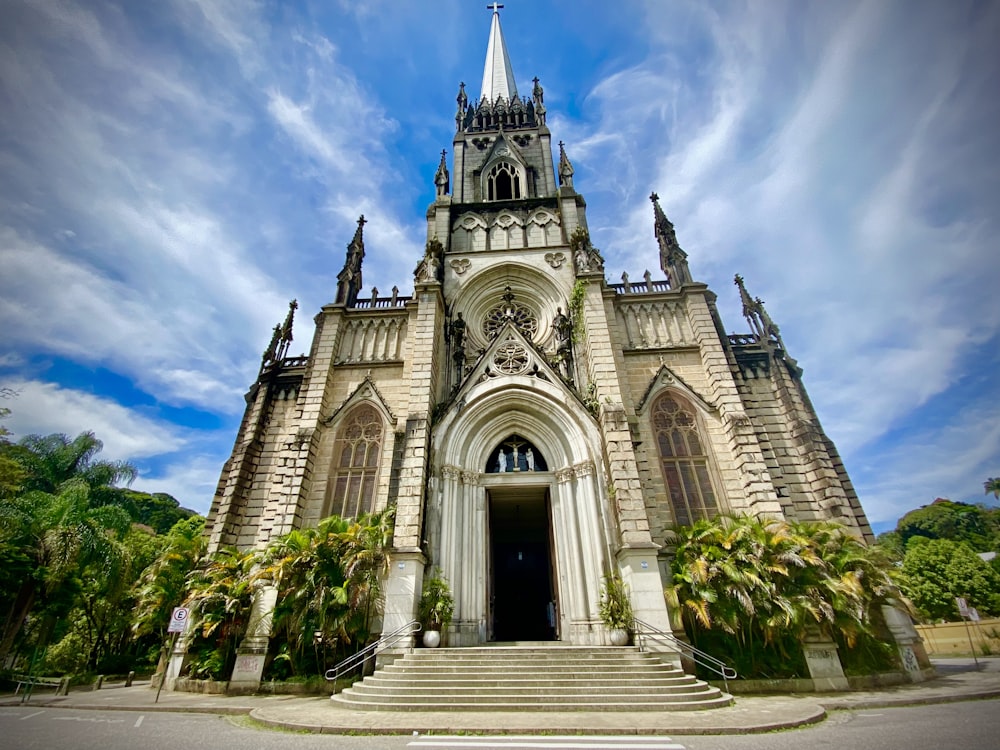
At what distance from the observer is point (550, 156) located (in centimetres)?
2591

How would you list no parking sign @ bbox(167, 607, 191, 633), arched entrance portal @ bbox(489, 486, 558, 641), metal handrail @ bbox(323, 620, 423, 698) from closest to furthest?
no parking sign @ bbox(167, 607, 191, 633)
metal handrail @ bbox(323, 620, 423, 698)
arched entrance portal @ bbox(489, 486, 558, 641)

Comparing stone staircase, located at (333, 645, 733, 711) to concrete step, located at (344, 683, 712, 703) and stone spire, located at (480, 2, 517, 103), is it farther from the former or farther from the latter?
stone spire, located at (480, 2, 517, 103)

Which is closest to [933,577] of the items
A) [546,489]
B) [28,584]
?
[546,489]

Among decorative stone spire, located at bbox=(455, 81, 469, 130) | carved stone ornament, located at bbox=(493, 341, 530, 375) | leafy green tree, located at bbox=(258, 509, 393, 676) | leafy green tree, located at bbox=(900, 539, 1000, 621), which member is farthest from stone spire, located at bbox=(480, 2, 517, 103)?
leafy green tree, located at bbox=(900, 539, 1000, 621)

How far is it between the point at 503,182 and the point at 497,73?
645 inches

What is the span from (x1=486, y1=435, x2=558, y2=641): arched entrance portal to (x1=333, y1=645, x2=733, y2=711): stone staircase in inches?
155

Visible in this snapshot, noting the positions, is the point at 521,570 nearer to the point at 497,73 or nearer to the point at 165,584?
the point at 165,584

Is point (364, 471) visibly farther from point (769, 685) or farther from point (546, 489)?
point (769, 685)

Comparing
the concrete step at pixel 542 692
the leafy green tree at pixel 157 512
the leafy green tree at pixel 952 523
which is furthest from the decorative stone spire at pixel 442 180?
the leafy green tree at pixel 952 523

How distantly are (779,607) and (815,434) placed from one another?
7.32m

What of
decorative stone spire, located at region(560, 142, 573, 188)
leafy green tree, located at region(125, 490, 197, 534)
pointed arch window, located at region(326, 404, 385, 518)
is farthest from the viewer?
leafy green tree, located at region(125, 490, 197, 534)

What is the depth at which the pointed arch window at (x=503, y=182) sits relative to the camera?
24938 mm

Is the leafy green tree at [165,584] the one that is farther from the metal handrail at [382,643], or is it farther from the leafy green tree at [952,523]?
the leafy green tree at [952,523]

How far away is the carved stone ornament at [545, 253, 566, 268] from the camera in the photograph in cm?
1970
